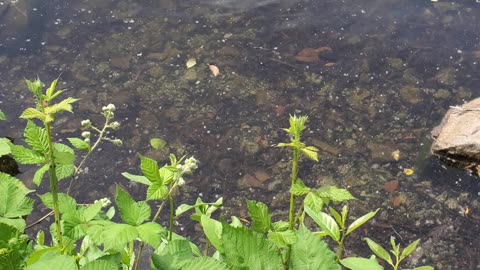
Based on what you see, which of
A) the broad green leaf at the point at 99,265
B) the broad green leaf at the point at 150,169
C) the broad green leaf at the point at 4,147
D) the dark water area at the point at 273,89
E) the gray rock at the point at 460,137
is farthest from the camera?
the gray rock at the point at 460,137

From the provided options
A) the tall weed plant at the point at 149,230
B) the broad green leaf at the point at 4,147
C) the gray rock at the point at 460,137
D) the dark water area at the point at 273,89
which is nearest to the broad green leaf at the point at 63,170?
the tall weed plant at the point at 149,230

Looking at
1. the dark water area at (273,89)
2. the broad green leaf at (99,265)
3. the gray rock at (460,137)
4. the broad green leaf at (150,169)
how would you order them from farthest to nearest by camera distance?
the gray rock at (460,137)
the dark water area at (273,89)
the broad green leaf at (150,169)
the broad green leaf at (99,265)

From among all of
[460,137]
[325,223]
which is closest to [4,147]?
[325,223]

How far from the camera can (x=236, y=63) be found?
156 inches

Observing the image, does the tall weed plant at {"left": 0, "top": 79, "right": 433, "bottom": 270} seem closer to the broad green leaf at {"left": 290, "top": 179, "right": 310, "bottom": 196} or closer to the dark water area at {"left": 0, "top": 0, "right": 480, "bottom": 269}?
the broad green leaf at {"left": 290, "top": 179, "right": 310, "bottom": 196}

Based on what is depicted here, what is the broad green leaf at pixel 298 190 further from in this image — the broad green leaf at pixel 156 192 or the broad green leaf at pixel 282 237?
the broad green leaf at pixel 156 192

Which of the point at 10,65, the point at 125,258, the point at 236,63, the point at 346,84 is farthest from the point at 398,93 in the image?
the point at 125,258

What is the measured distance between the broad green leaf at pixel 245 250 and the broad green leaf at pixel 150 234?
149mm

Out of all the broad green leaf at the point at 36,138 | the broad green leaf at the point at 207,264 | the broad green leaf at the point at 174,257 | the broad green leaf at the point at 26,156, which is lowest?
the broad green leaf at the point at 174,257

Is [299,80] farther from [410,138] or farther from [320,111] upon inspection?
[410,138]

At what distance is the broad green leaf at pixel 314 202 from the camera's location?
1190mm

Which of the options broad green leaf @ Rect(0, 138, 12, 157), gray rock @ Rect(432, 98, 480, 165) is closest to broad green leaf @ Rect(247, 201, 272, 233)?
broad green leaf @ Rect(0, 138, 12, 157)

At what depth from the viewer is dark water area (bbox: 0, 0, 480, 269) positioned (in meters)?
3.17

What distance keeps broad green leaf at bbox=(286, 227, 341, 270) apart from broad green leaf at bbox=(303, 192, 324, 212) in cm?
11
